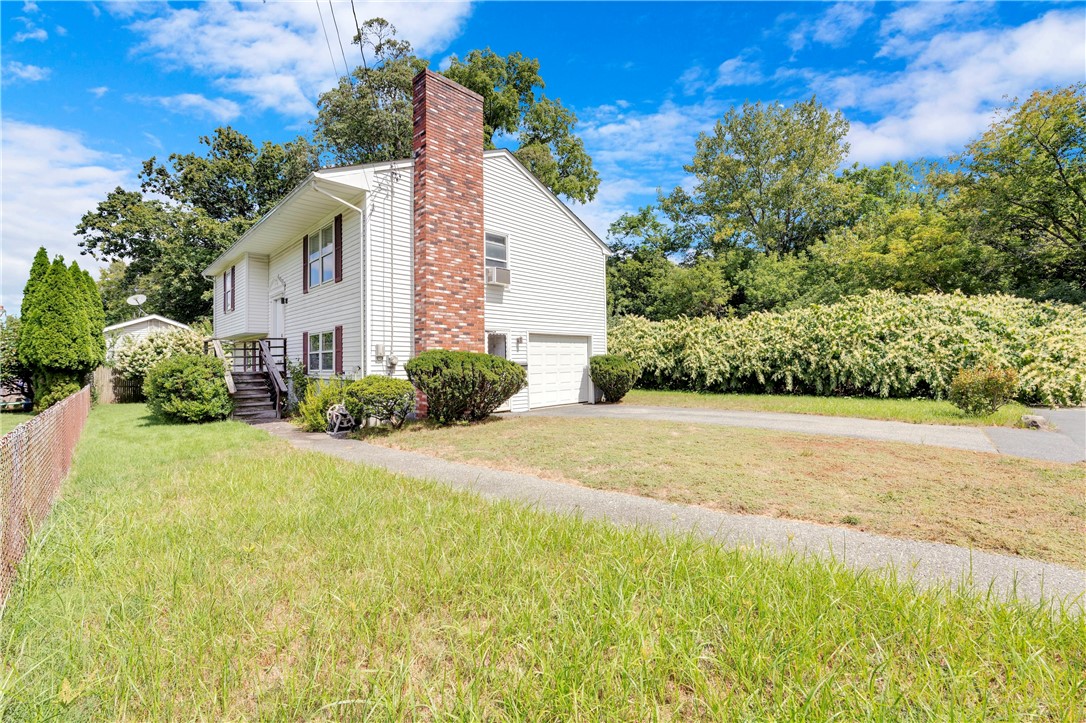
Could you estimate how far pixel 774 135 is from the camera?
31.2 metres

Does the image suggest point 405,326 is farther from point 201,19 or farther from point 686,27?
point 686,27

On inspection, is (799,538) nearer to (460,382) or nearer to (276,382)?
(460,382)

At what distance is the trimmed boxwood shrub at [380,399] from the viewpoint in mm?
9367

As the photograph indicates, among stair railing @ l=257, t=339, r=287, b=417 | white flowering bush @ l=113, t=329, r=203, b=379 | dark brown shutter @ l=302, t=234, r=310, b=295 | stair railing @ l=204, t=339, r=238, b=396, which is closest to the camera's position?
stair railing @ l=204, t=339, r=238, b=396

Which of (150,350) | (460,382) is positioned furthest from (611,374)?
(150,350)

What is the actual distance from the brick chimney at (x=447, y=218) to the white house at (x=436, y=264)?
3 centimetres

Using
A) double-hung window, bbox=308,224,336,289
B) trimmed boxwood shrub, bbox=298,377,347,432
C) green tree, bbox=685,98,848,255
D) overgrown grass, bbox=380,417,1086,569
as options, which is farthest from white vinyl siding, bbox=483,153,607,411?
green tree, bbox=685,98,848,255

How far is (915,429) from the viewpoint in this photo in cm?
909

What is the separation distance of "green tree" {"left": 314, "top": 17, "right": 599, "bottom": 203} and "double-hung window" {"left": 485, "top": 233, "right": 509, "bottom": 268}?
15129 mm

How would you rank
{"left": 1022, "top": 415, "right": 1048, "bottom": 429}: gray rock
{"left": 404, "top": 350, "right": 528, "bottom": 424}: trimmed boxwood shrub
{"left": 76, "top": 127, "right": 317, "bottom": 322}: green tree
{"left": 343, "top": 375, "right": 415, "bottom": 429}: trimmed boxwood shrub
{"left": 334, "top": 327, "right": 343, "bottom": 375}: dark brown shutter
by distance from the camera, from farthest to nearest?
{"left": 76, "top": 127, "right": 317, "bottom": 322}: green tree
{"left": 334, "top": 327, "right": 343, "bottom": 375}: dark brown shutter
{"left": 404, "top": 350, "right": 528, "bottom": 424}: trimmed boxwood shrub
{"left": 343, "top": 375, "right": 415, "bottom": 429}: trimmed boxwood shrub
{"left": 1022, "top": 415, "right": 1048, "bottom": 429}: gray rock

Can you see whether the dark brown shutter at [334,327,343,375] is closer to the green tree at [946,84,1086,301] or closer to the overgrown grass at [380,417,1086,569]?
the overgrown grass at [380,417,1086,569]

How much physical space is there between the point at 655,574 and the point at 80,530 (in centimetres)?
442

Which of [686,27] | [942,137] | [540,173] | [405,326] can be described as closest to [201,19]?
[405,326]

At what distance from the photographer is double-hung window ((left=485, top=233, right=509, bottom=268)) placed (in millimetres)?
13055
